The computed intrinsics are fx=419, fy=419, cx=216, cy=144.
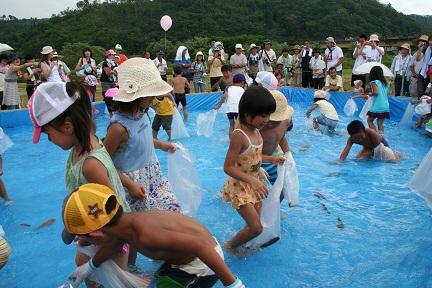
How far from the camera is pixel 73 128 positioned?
7.00ft

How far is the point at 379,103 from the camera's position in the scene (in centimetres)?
783

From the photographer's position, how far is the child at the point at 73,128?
2.07 m

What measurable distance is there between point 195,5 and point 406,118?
45318mm

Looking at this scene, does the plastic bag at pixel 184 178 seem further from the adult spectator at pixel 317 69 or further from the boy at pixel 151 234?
the adult spectator at pixel 317 69

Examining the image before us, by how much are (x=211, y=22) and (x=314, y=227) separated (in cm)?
4483

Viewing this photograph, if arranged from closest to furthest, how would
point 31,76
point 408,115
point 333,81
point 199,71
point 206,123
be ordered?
point 206,123, point 408,115, point 31,76, point 333,81, point 199,71

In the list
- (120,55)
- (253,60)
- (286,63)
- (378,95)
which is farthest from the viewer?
(286,63)

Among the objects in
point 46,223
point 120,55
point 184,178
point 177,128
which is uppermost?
point 120,55

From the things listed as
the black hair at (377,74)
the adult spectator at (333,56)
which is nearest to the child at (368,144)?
the black hair at (377,74)

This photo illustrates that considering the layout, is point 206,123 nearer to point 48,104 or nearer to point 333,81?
point 333,81

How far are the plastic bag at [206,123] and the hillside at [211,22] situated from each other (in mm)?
35762

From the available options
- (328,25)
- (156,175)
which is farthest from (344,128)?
(328,25)

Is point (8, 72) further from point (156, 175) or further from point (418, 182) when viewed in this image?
point (418, 182)

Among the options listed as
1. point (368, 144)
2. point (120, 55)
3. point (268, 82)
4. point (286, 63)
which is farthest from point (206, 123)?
point (286, 63)
